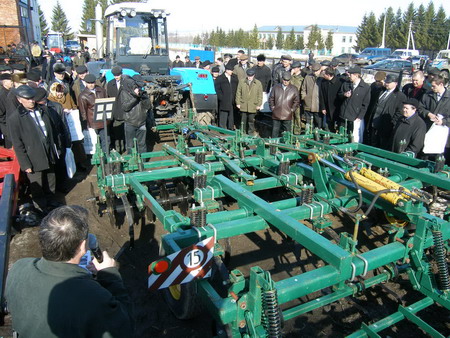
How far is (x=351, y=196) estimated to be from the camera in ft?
11.4

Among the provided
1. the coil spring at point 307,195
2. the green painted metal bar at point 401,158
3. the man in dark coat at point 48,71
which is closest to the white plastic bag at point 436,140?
the green painted metal bar at point 401,158

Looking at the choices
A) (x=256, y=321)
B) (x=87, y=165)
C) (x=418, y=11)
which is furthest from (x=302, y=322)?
(x=418, y=11)

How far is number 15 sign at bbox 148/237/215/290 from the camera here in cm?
223

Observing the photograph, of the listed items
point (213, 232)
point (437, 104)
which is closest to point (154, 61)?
point (437, 104)

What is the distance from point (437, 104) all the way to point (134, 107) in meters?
4.72

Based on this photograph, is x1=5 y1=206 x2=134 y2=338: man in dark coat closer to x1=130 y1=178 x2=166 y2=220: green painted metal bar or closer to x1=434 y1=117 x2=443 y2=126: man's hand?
x1=130 y1=178 x2=166 y2=220: green painted metal bar

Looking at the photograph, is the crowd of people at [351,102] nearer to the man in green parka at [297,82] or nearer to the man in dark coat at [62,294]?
the man in green parka at [297,82]

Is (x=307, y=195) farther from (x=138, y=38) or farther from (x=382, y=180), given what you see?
(x=138, y=38)

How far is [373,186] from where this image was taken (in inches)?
127

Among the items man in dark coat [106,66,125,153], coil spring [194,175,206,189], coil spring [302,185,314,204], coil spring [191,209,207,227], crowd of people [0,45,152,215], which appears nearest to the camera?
coil spring [191,209,207,227]

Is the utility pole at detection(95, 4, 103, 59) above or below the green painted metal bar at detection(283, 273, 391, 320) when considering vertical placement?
above

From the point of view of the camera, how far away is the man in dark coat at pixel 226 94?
8.50m

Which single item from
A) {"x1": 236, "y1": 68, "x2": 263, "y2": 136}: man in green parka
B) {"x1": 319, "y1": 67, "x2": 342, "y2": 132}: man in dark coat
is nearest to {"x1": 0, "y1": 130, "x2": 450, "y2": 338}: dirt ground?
{"x1": 319, "y1": 67, "x2": 342, "y2": 132}: man in dark coat

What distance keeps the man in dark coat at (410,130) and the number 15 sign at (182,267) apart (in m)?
3.65
